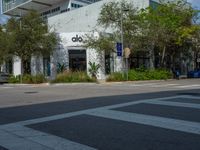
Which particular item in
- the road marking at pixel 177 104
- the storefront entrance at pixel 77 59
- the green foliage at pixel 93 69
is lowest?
the road marking at pixel 177 104

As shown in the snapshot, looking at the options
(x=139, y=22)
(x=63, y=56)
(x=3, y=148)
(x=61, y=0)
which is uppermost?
(x=61, y=0)

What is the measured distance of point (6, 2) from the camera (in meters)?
87.4

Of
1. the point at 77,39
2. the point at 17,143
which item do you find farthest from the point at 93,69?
the point at 17,143

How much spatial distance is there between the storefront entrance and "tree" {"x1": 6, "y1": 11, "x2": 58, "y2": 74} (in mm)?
3907

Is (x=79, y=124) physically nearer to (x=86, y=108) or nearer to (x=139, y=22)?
(x=86, y=108)

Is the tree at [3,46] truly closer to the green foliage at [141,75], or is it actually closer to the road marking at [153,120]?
the green foliage at [141,75]

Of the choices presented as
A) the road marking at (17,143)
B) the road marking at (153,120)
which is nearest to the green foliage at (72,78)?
the road marking at (153,120)

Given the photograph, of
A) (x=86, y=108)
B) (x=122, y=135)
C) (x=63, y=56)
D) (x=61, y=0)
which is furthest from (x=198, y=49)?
(x=122, y=135)

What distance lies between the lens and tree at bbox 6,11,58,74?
39.4m

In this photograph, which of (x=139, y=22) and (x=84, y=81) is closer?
(x=84, y=81)

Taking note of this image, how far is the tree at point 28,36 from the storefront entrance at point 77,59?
3.91 m

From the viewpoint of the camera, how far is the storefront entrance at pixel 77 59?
45.5 m

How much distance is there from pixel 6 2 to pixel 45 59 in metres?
45.3

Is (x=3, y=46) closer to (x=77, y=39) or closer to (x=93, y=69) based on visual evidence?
(x=77, y=39)
